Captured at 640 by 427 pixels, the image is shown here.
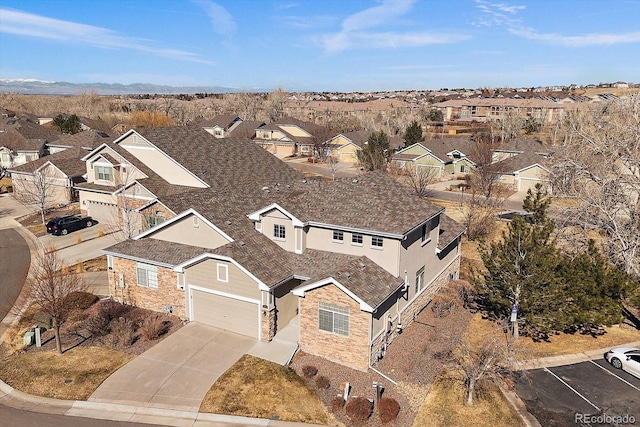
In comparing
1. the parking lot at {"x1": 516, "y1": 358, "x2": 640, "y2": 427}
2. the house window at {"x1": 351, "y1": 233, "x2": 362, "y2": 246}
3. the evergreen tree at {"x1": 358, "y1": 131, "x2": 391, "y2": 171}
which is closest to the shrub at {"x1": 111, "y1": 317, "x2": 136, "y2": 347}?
the house window at {"x1": 351, "y1": 233, "x2": 362, "y2": 246}

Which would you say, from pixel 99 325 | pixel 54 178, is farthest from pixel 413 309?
pixel 54 178

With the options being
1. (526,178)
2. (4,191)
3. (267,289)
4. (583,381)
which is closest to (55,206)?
(4,191)

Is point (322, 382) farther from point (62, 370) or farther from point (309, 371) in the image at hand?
point (62, 370)

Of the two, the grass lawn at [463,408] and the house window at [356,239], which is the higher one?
the house window at [356,239]

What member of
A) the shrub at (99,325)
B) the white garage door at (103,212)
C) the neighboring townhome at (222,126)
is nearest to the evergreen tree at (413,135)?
the neighboring townhome at (222,126)

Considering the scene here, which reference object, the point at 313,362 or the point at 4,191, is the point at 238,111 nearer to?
the point at 4,191

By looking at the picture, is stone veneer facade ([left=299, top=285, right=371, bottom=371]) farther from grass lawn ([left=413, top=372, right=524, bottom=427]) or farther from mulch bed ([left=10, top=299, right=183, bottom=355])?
mulch bed ([left=10, top=299, right=183, bottom=355])

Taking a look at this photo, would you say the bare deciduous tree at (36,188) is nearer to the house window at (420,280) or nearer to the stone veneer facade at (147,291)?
the stone veneer facade at (147,291)

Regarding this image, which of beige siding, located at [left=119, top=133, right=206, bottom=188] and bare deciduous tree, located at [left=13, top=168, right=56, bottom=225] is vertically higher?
beige siding, located at [left=119, top=133, right=206, bottom=188]
